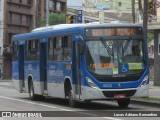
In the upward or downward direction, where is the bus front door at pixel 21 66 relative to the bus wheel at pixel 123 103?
upward

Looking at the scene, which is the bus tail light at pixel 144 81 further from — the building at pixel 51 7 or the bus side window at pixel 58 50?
the building at pixel 51 7

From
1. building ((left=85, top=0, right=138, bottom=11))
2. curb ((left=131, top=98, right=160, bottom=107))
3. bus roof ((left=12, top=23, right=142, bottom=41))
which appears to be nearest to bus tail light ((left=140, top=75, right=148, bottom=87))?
curb ((left=131, top=98, right=160, bottom=107))

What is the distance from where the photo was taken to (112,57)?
18.0 m

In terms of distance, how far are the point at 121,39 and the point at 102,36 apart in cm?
70

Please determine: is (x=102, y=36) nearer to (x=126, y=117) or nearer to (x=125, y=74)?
(x=125, y=74)

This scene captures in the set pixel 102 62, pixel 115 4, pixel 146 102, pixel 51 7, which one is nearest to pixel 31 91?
pixel 146 102

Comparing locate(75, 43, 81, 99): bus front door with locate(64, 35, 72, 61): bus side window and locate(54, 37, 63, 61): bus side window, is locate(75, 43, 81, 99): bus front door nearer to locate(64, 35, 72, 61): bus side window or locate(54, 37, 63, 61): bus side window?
locate(64, 35, 72, 61): bus side window

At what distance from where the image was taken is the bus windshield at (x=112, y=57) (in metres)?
17.9

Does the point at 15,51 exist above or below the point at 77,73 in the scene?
above

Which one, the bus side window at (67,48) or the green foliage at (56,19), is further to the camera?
the green foliage at (56,19)

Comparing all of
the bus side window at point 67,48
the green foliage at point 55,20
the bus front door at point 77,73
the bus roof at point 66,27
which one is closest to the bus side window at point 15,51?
the bus roof at point 66,27

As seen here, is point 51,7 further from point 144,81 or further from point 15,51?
point 144,81

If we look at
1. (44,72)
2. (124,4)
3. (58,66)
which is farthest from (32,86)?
(124,4)

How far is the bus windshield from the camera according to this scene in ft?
58.8
